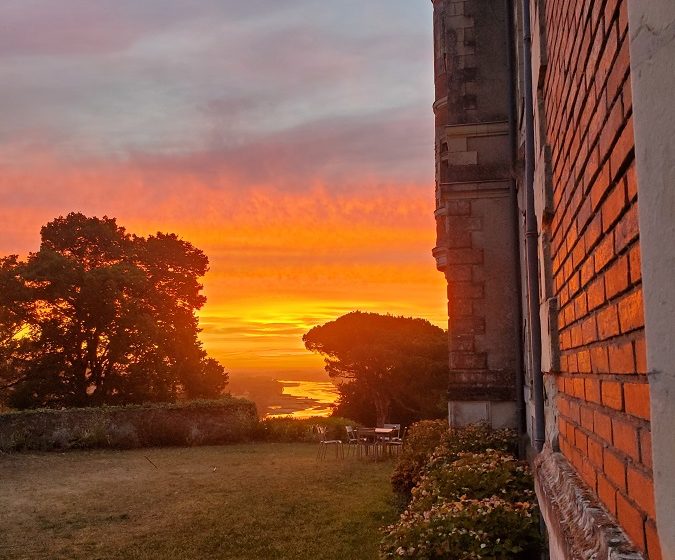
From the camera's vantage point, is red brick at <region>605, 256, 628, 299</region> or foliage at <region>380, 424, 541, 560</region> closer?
red brick at <region>605, 256, 628, 299</region>

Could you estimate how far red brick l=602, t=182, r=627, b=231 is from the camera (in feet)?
5.61

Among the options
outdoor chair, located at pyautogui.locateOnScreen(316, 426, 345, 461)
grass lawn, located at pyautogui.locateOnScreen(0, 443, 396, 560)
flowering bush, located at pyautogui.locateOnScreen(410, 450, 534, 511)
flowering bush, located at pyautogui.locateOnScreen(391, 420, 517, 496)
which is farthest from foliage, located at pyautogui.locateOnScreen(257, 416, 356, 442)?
flowering bush, located at pyautogui.locateOnScreen(410, 450, 534, 511)

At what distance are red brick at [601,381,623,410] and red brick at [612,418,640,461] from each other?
5cm

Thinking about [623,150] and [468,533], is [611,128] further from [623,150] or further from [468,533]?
[468,533]

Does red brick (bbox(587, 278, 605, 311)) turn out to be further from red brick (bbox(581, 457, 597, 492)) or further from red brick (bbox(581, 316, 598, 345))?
red brick (bbox(581, 457, 597, 492))

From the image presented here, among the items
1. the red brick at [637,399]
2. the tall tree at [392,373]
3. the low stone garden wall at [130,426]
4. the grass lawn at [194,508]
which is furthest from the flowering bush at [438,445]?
the tall tree at [392,373]

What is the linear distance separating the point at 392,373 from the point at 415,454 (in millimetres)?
18121

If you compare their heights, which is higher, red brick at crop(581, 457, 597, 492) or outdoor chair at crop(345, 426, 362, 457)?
red brick at crop(581, 457, 597, 492)

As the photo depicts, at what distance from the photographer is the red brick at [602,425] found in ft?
6.77

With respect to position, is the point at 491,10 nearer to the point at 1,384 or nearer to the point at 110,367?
the point at 110,367

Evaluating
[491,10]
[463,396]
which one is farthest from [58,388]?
[491,10]

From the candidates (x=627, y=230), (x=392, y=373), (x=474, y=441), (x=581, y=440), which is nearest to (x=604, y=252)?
(x=627, y=230)

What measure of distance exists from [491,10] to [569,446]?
10379 millimetres

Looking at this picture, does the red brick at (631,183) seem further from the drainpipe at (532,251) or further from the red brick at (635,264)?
the drainpipe at (532,251)
